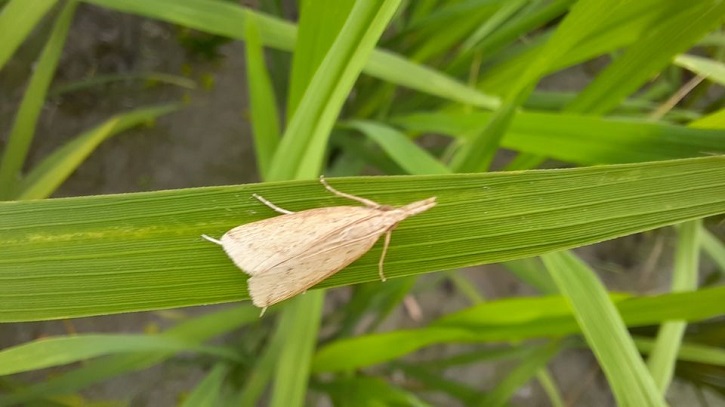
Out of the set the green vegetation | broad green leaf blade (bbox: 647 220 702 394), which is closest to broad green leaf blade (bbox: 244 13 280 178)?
the green vegetation

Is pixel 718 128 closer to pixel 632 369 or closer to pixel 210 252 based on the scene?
pixel 632 369

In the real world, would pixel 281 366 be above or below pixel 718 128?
below

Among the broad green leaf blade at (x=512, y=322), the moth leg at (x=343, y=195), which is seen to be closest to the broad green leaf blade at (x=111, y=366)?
the broad green leaf blade at (x=512, y=322)

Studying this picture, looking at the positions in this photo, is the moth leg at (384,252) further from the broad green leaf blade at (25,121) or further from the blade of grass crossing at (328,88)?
the broad green leaf blade at (25,121)

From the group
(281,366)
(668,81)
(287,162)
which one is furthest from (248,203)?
(668,81)

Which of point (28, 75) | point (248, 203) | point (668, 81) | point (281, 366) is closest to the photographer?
point (248, 203)

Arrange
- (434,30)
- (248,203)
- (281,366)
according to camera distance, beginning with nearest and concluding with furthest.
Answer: (248,203) < (281,366) < (434,30)

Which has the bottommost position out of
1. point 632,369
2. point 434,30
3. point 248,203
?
point 632,369
